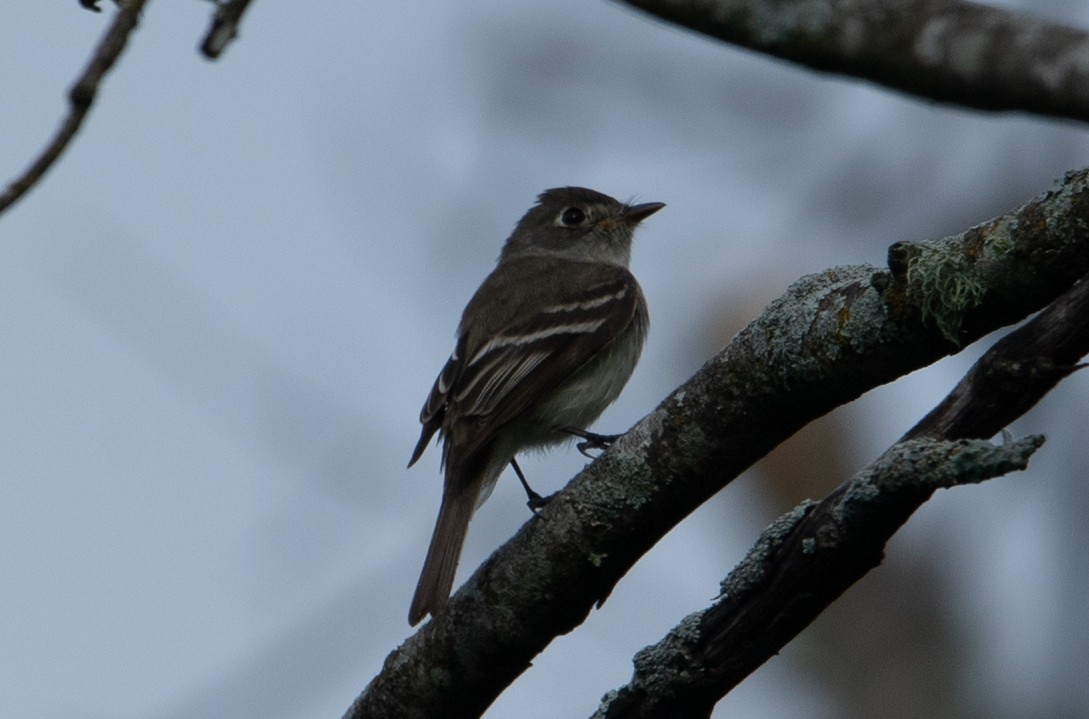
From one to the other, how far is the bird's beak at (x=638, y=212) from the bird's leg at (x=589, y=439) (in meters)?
2.75

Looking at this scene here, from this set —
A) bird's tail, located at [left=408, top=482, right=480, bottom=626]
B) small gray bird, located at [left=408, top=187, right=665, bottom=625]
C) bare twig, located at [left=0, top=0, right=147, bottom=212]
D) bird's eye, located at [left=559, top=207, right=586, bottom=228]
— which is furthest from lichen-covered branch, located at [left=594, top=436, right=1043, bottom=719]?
bird's eye, located at [left=559, top=207, right=586, bottom=228]

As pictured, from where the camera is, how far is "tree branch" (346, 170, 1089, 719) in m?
3.99

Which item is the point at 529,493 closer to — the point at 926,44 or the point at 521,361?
the point at 521,361

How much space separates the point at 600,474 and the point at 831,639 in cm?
614

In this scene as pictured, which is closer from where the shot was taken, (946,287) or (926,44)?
(926,44)

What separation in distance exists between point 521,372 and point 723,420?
3.16 m

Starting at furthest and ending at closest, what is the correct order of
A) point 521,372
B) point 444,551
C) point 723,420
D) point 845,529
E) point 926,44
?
point 521,372, point 444,551, point 723,420, point 845,529, point 926,44

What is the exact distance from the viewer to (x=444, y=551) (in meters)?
6.39

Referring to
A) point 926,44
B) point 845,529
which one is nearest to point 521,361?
point 845,529

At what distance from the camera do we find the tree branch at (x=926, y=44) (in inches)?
139

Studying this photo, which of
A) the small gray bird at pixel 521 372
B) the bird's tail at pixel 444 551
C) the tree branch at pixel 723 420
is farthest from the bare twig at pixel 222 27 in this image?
the small gray bird at pixel 521 372

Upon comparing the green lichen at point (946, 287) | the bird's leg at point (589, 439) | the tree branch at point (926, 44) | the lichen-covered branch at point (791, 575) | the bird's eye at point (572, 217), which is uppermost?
the bird's eye at point (572, 217)

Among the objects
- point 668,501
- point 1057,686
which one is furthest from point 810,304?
point 1057,686

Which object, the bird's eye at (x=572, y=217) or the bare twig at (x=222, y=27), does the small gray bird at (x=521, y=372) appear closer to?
the bird's eye at (x=572, y=217)
